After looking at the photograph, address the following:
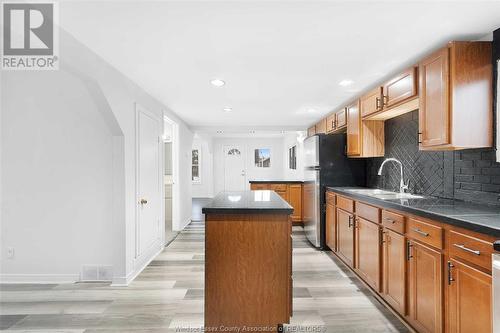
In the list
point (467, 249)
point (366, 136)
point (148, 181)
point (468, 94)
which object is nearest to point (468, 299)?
point (467, 249)

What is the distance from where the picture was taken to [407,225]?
207cm

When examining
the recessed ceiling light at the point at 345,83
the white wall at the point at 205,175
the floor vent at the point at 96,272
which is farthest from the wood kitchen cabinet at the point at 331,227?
the white wall at the point at 205,175

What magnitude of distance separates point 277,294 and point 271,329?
0.24m

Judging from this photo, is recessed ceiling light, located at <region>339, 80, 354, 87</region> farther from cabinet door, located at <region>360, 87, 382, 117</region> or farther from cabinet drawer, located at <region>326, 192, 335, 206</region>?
cabinet drawer, located at <region>326, 192, 335, 206</region>

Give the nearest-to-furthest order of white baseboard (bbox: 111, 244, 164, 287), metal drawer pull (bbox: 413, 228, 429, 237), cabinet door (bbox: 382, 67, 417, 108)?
metal drawer pull (bbox: 413, 228, 429, 237) → cabinet door (bbox: 382, 67, 417, 108) → white baseboard (bbox: 111, 244, 164, 287)

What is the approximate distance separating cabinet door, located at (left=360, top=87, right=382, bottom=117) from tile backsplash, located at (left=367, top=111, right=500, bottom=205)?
1.17 feet

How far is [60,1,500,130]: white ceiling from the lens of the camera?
168 centimetres

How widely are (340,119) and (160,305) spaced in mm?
3379

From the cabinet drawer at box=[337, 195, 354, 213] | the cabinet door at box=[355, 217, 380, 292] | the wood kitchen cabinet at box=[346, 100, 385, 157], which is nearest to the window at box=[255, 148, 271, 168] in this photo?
the wood kitchen cabinet at box=[346, 100, 385, 157]

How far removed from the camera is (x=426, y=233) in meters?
1.84

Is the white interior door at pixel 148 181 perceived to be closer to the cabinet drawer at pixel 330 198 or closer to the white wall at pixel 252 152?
the cabinet drawer at pixel 330 198

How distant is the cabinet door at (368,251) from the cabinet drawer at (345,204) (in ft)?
0.68

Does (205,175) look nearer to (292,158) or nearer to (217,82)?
(292,158)

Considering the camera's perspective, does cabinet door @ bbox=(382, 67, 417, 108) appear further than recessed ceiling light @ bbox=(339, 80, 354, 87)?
No
